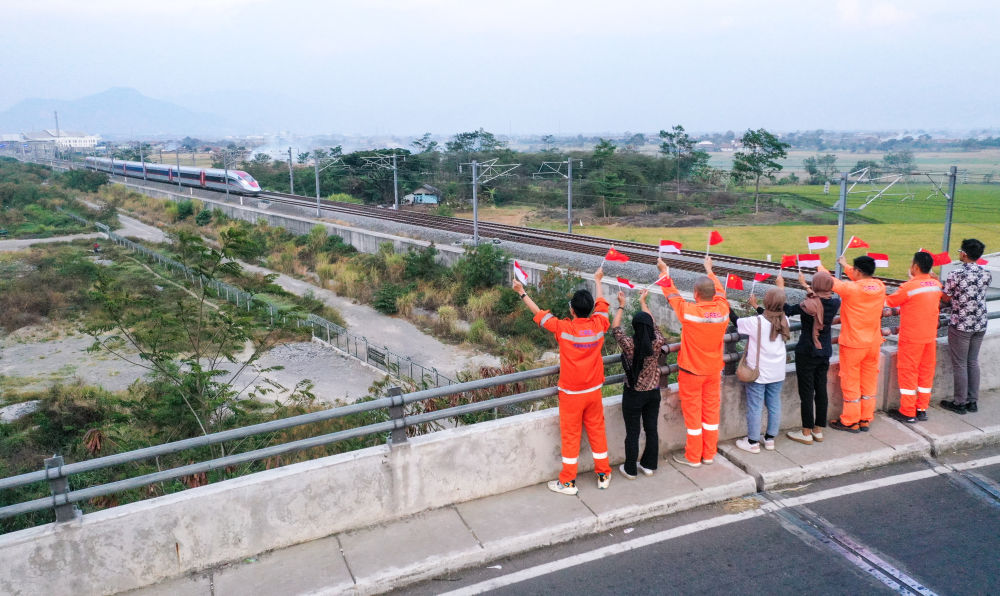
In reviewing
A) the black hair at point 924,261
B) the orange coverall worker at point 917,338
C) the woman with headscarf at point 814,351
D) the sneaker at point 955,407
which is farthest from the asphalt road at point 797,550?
the black hair at point 924,261

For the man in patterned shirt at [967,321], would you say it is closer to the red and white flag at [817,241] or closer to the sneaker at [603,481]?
the red and white flag at [817,241]

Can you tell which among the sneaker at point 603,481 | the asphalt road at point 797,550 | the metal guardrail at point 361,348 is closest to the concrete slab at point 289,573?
the asphalt road at point 797,550

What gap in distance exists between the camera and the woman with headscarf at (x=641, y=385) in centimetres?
547

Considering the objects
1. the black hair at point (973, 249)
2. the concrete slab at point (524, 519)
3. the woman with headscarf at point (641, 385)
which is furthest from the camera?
the black hair at point (973, 249)

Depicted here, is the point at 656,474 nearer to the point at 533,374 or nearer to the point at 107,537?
the point at 533,374

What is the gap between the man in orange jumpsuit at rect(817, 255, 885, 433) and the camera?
6.41m

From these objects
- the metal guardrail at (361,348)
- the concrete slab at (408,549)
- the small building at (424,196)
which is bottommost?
the metal guardrail at (361,348)

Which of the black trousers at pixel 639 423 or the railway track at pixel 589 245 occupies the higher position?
the black trousers at pixel 639 423

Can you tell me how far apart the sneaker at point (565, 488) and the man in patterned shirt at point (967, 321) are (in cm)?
434

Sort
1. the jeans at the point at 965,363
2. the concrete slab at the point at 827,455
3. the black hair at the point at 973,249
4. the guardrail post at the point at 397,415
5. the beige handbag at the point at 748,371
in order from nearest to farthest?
the guardrail post at the point at 397,415
the concrete slab at the point at 827,455
the beige handbag at the point at 748,371
the black hair at the point at 973,249
the jeans at the point at 965,363

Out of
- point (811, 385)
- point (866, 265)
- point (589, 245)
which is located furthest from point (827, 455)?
point (589, 245)

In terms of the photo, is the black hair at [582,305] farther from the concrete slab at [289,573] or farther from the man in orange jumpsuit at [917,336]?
the man in orange jumpsuit at [917,336]

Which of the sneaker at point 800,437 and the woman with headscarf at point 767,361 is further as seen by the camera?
the sneaker at point 800,437

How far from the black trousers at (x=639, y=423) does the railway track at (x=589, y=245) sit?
361 inches
